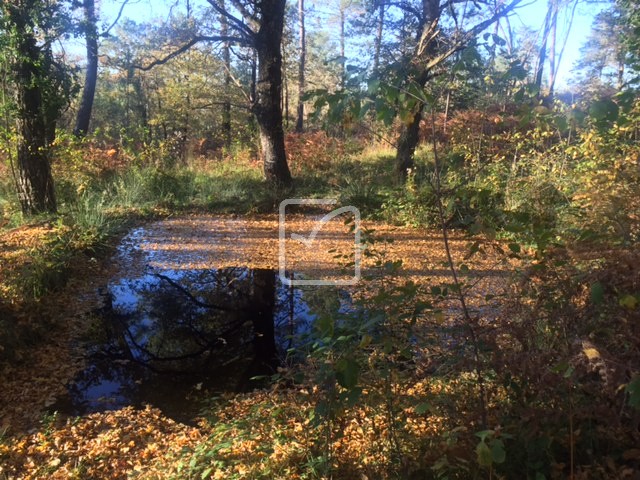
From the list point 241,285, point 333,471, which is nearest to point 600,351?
point 333,471

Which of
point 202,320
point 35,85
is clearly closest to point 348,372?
point 202,320

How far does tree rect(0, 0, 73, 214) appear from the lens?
235 inches

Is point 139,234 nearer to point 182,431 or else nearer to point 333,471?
point 182,431

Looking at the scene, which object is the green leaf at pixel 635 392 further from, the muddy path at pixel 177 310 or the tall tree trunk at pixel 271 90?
the tall tree trunk at pixel 271 90

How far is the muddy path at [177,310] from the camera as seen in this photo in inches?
137

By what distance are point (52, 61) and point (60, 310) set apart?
402cm

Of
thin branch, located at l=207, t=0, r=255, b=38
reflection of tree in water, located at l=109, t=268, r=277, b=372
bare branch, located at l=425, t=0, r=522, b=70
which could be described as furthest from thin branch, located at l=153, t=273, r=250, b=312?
thin branch, located at l=207, t=0, r=255, b=38

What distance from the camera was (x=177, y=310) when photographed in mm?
4973

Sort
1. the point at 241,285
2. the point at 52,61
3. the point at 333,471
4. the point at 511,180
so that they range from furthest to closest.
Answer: the point at 511,180 < the point at 52,61 < the point at 241,285 < the point at 333,471

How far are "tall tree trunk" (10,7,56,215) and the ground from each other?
1.10 meters

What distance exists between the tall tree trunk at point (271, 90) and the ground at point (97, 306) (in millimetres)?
1917

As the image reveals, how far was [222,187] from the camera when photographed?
10148 mm

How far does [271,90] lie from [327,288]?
603cm

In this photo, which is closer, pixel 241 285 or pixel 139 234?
pixel 241 285
